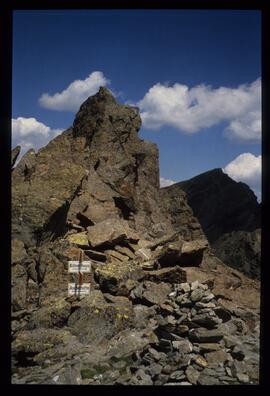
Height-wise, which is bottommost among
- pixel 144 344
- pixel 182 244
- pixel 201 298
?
pixel 144 344

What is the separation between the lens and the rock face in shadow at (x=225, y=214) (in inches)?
1254

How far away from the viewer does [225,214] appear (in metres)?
54.5

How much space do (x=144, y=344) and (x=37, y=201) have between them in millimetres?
7580

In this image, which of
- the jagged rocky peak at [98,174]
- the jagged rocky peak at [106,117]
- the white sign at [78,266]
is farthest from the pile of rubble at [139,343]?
the jagged rocky peak at [106,117]

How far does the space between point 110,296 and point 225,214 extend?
41862 mm

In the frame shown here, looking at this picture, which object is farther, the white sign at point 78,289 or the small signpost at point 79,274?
the white sign at point 78,289

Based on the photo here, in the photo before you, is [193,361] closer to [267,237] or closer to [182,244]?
[267,237]

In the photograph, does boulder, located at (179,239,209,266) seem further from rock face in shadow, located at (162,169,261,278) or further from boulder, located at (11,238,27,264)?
rock face in shadow, located at (162,169,261,278)

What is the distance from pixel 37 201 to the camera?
647 inches

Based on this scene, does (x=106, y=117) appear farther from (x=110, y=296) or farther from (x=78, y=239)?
(x=110, y=296)

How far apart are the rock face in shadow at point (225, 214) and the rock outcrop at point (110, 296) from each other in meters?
8.40

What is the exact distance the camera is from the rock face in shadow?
105ft

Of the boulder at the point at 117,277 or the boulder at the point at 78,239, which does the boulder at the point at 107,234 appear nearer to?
the boulder at the point at 78,239
